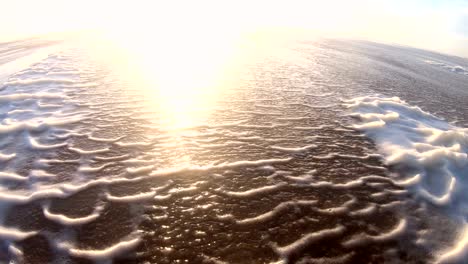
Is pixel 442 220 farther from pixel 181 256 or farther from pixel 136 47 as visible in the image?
pixel 136 47

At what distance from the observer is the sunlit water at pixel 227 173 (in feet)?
9.95

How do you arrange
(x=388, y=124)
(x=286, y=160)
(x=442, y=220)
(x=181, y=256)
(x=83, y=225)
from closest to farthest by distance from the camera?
(x=181, y=256) → (x=83, y=225) → (x=442, y=220) → (x=286, y=160) → (x=388, y=124)

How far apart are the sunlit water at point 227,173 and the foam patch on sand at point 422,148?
26 mm

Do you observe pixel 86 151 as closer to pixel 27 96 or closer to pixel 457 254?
pixel 27 96

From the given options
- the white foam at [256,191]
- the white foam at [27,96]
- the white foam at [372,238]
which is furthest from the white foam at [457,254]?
the white foam at [27,96]

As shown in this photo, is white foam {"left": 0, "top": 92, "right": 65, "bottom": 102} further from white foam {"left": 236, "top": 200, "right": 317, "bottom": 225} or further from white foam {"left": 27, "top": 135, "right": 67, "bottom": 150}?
white foam {"left": 236, "top": 200, "right": 317, "bottom": 225}

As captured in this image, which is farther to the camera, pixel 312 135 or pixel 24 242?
pixel 312 135

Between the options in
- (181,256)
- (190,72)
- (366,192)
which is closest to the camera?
(181,256)

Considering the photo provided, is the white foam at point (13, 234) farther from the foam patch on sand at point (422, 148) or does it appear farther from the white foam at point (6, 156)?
the foam patch on sand at point (422, 148)

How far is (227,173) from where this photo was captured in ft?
13.8

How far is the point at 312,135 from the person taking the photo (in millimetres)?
5504

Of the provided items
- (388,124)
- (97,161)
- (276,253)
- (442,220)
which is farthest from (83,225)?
(388,124)

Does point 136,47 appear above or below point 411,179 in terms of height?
above

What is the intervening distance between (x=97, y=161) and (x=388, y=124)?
488 centimetres
